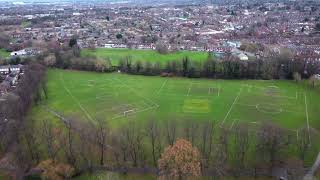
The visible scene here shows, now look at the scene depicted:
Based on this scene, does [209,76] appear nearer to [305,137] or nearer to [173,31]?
[305,137]

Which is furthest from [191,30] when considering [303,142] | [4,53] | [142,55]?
[303,142]

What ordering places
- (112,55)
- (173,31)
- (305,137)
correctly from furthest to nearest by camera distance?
(173,31) → (112,55) → (305,137)

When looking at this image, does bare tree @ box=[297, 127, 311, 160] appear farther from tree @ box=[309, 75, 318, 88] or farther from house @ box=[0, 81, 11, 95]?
house @ box=[0, 81, 11, 95]

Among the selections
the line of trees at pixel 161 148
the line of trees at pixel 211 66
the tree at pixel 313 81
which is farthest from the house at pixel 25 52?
the tree at pixel 313 81

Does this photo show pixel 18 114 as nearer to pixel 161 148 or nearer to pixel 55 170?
pixel 55 170

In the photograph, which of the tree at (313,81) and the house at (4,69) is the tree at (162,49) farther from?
the tree at (313,81)

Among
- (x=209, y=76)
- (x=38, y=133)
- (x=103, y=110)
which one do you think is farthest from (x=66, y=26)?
(x=38, y=133)

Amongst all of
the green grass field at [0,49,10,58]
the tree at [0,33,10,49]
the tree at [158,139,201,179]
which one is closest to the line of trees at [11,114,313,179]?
the tree at [158,139,201,179]
